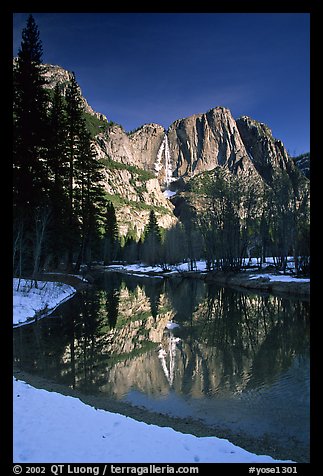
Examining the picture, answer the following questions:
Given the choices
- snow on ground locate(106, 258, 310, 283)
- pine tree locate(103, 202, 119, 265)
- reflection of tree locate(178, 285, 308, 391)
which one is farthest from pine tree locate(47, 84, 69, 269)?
pine tree locate(103, 202, 119, 265)

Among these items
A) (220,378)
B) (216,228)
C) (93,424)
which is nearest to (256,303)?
(220,378)

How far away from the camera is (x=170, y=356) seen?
1241 cm

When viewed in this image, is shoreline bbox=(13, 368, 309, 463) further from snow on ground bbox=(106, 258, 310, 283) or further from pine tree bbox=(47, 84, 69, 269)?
snow on ground bbox=(106, 258, 310, 283)

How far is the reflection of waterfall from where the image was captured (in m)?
10.6

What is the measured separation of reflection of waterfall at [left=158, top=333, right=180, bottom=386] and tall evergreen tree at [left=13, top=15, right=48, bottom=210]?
1305 centimetres

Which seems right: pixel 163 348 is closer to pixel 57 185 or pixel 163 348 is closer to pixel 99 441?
pixel 99 441

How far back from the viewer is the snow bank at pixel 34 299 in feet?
56.5

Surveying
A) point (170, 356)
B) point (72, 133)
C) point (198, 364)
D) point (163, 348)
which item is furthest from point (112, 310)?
point (72, 133)

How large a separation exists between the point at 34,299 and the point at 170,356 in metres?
10.9

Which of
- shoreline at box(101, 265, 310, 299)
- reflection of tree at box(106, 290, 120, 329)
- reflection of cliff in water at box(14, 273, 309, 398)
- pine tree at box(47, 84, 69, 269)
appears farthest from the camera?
shoreline at box(101, 265, 310, 299)

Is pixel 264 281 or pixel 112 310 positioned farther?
pixel 264 281

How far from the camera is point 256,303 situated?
2523cm
